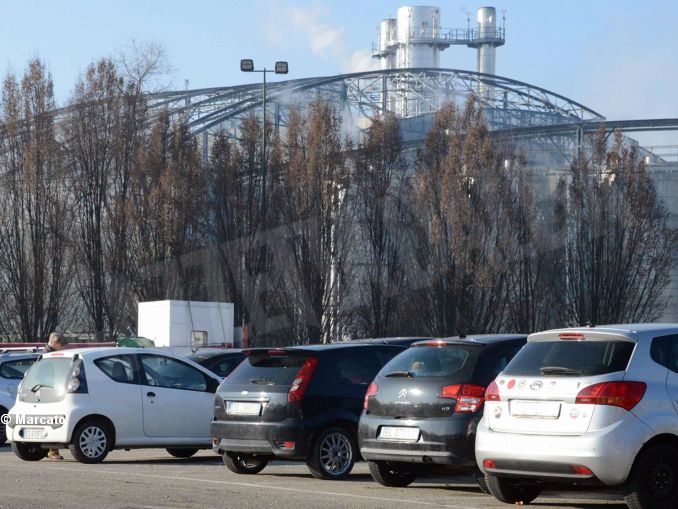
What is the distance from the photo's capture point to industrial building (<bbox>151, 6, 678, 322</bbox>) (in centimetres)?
6569

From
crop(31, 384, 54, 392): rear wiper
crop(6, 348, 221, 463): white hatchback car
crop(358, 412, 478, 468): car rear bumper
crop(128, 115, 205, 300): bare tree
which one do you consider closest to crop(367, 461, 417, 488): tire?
crop(358, 412, 478, 468): car rear bumper

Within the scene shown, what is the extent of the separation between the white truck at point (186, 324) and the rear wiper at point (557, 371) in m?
24.1

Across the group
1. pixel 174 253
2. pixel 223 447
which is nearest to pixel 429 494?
pixel 223 447

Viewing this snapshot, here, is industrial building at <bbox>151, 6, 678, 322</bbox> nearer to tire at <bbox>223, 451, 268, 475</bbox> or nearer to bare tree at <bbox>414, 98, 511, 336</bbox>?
bare tree at <bbox>414, 98, 511, 336</bbox>

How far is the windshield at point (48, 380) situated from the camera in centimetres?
1633

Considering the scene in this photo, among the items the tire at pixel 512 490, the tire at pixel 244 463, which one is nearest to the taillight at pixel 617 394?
the tire at pixel 512 490

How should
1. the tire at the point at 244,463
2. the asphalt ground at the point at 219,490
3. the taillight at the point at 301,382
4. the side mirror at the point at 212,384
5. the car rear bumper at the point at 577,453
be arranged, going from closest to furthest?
the car rear bumper at the point at 577,453, the asphalt ground at the point at 219,490, the taillight at the point at 301,382, the tire at the point at 244,463, the side mirror at the point at 212,384

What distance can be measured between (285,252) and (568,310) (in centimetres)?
1270

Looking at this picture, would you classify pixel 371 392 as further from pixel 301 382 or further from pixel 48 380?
pixel 48 380

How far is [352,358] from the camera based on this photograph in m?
14.3

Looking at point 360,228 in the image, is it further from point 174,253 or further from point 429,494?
point 429,494

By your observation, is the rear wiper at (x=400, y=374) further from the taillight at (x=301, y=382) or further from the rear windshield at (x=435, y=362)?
the taillight at (x=301, y=382)

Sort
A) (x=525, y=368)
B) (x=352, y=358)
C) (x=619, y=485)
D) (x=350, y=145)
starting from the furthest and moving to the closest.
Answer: (x=350, y=145) → (x=352, y=358) → (x=525, y=368) → (x=619, y=485)

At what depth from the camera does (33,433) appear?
53.4 feet
